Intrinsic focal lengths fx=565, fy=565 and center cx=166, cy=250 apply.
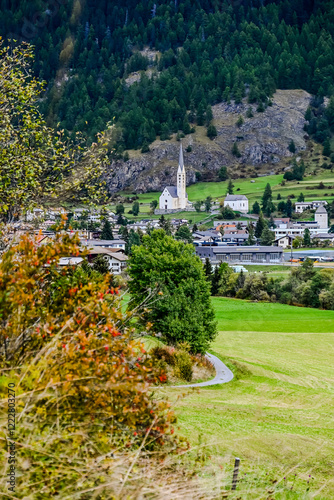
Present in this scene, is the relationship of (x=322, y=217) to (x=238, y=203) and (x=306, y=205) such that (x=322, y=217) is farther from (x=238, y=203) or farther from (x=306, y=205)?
(x=238, y=203)

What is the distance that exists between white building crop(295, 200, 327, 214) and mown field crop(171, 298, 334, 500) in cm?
11059

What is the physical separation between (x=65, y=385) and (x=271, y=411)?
52.3 feet

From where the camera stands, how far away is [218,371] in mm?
31328

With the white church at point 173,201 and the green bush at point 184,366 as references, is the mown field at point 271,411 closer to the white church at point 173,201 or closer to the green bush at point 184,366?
the green bush at point 184,366

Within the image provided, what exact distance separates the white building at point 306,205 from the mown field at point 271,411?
111 m

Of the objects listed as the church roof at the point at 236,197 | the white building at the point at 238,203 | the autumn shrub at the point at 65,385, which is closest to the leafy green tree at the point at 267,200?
the white building at the point at 238,203

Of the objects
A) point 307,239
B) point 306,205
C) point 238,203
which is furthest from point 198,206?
point 307,239

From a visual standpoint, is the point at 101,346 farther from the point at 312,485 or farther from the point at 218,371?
the point at 218,371

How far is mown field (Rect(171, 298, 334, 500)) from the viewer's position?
10.6 meters

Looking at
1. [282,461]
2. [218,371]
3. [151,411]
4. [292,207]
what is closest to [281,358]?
[218,371]

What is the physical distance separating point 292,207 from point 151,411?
163 m

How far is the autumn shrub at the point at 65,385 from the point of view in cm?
639

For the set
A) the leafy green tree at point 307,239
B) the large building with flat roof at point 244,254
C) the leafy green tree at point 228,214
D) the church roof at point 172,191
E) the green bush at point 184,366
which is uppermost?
the church roof at point 172,191

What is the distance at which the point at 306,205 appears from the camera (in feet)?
532
